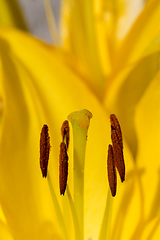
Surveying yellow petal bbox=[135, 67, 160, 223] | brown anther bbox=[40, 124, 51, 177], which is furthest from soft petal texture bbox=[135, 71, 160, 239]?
brown anther bbox=[40, 124, 51, 177]

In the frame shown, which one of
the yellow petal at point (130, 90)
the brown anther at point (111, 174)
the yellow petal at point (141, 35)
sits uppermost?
the yellow petal at point (141, 35)

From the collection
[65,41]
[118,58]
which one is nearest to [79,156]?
[118,58]

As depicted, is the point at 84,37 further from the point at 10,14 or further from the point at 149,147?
the point at 149,147

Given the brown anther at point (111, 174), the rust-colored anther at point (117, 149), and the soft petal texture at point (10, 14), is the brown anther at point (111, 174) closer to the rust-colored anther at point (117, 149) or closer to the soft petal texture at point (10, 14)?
the rust-colored anther at point (117, 149)

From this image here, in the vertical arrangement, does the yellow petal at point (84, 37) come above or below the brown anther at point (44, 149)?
above

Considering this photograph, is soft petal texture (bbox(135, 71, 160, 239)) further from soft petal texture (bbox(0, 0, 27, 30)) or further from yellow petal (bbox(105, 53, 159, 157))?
soft petal texture (bbox(0, 0, 27, 30))

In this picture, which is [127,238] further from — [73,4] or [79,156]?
[73,4]

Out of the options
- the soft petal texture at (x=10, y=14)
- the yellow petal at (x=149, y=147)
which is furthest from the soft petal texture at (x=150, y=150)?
the soft petal texture at (x=10, y=14)

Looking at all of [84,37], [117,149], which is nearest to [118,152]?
[117,149]
